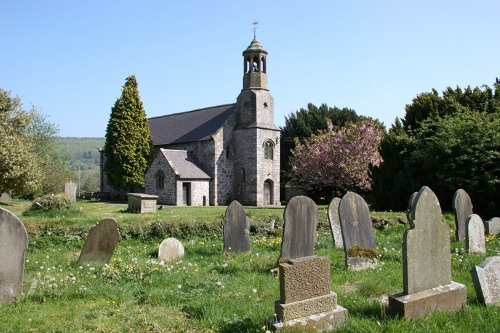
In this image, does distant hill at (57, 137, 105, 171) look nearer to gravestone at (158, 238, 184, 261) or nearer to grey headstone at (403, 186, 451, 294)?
gravestone at (158, 238, 184, 261)

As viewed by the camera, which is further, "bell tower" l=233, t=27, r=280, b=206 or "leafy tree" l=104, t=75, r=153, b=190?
"leafy tree" l=104, t=75, r=153, b=190

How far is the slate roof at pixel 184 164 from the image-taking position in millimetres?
33469

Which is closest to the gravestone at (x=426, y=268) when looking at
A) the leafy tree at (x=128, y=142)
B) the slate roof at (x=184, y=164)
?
the slate roof at (x=184, y=164)

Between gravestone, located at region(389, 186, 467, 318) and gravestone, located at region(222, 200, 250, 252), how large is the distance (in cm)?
534

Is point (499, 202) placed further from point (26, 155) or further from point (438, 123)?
point (26, 155)

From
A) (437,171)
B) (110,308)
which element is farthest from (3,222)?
(437,171)

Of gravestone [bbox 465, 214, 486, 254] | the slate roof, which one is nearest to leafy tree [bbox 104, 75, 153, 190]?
the slate roof

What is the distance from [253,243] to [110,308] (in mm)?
6361

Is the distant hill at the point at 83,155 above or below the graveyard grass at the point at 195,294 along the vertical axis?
above

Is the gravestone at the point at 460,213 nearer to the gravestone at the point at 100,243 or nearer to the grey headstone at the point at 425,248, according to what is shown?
the grey headstone at the point at 425,248

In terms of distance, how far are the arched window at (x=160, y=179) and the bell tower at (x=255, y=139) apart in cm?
609

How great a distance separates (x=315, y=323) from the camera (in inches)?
179

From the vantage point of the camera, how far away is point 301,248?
323 inches

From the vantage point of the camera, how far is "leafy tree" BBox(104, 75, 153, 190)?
37531 mm
